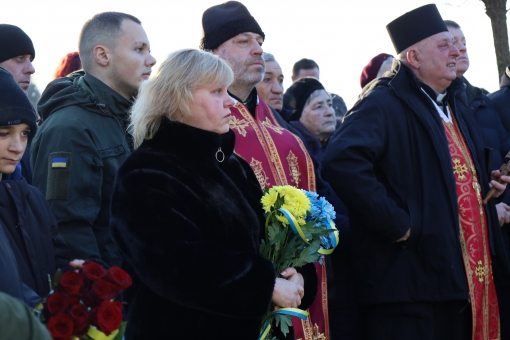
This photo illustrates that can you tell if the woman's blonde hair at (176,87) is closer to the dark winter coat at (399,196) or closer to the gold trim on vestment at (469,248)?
the dark winter coat at (399,196)

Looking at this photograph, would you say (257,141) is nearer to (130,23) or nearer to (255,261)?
(130,23)

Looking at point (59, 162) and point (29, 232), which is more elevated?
point (59, 162)

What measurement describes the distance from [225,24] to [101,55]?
93cm

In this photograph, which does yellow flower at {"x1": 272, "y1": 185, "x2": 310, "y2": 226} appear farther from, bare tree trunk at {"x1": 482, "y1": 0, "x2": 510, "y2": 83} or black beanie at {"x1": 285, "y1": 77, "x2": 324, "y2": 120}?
bare tree trunk at {"x1": 482, "y1": 0, "x2": 510, "y2": 83}

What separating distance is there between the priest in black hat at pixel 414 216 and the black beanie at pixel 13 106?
228 centimetres

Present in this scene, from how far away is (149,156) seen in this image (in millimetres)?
4000

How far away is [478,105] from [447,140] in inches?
61.1

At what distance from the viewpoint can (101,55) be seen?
5289 millimetres

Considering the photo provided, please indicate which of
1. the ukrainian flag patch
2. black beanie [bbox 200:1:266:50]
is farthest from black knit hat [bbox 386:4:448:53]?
the ukrainian flag patch

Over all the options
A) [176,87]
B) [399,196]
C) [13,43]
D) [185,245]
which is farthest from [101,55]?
[399,196]

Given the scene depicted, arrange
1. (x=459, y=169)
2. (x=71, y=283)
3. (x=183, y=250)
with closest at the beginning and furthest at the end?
(x=71, y=283)
(x=183, y=250)
(x=459, y=169)

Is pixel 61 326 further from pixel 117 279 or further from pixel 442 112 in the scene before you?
pixel 442 112

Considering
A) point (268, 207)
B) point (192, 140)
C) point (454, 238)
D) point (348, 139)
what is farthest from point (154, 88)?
point (454, 238)

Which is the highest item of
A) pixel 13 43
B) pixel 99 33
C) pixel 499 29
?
pixel 499 29
